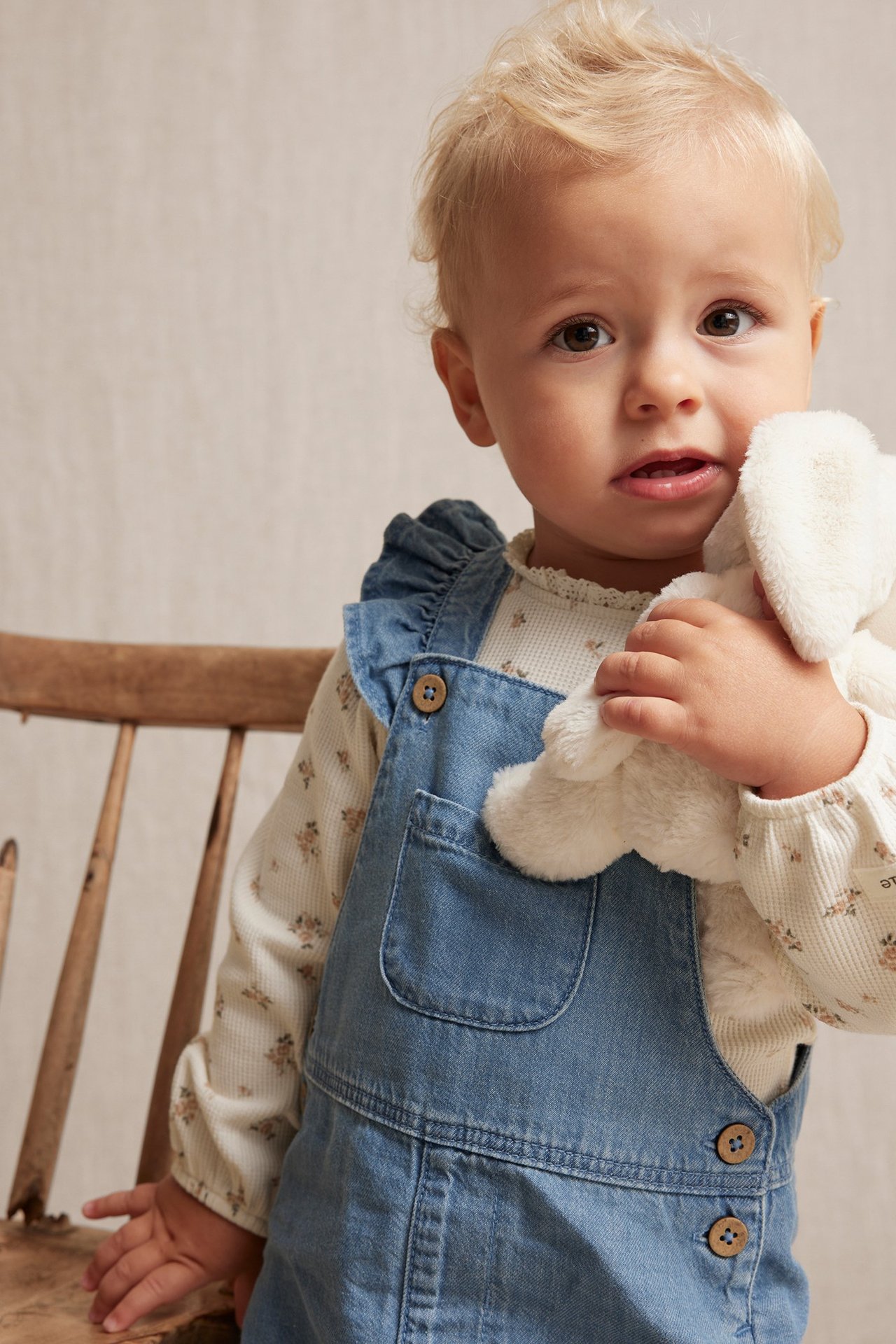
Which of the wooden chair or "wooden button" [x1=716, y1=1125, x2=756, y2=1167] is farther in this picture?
the wooden chair

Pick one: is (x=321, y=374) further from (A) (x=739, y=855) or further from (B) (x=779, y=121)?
(A) (x=739, y=855)

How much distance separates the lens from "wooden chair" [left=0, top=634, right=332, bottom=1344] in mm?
851

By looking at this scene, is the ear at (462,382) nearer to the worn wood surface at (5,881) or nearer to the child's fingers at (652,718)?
the child's fingers at (652,718)

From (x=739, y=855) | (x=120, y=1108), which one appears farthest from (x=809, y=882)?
(x=120, y=1108)

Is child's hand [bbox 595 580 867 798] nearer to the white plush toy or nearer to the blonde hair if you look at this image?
the white plush toy

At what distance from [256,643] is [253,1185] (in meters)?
0.66

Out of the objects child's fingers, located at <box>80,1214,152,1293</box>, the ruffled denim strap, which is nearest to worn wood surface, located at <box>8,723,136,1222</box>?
child's fingers, located at <box>80,1214,152,1293</box>

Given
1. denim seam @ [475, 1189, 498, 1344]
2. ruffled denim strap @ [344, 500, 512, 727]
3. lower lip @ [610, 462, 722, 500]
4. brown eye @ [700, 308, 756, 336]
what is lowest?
denim seam @ [475, 1189, 498, 1344]

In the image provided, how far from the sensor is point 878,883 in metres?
0.50

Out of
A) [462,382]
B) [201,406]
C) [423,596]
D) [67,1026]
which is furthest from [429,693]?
[201,406]

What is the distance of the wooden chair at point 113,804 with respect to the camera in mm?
851

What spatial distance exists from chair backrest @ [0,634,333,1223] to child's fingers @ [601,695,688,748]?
0.37 meters

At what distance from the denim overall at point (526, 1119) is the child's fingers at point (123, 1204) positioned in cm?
17

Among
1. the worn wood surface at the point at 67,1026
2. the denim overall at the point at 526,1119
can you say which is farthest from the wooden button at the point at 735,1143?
the worn wood surface at the point at 67,1026
